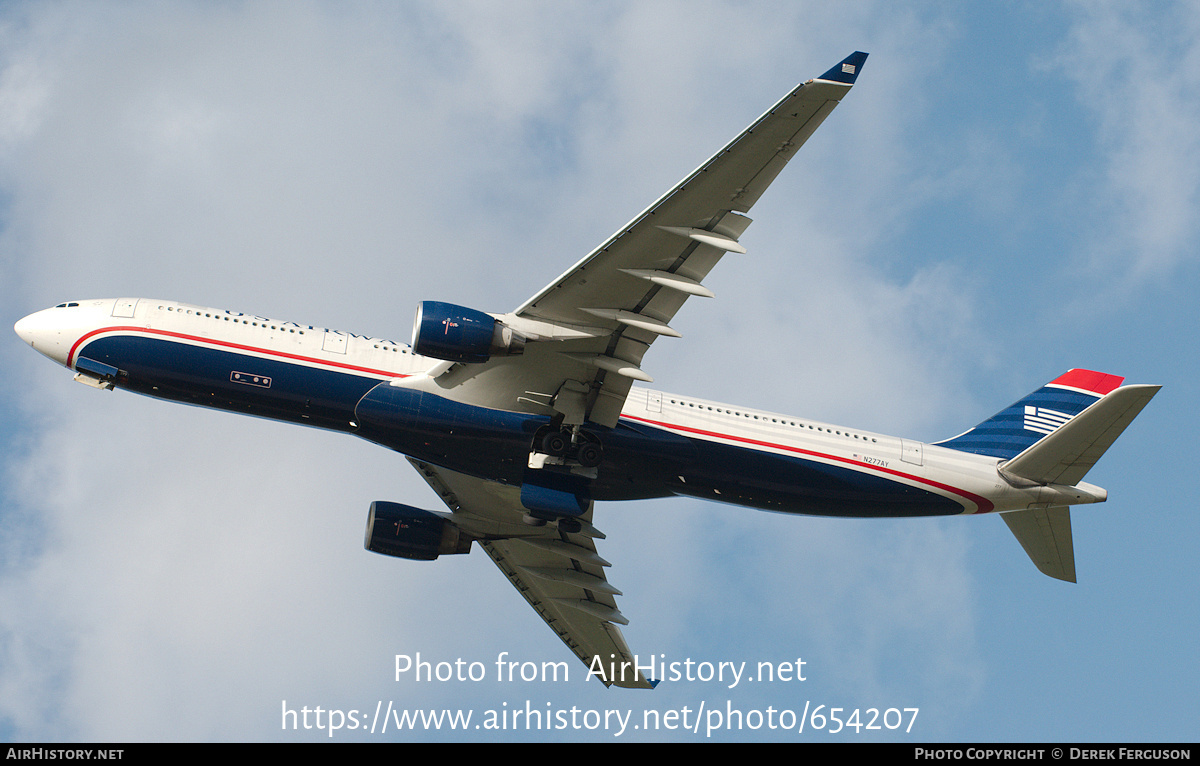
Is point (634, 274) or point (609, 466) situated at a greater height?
point (634, 274)

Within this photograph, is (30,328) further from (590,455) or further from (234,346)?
(590,455)

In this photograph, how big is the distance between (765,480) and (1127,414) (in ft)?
34.6

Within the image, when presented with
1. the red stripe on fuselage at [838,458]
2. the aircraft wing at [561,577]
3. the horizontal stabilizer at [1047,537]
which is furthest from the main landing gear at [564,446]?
the horizontal stabilizer at [1047,537]

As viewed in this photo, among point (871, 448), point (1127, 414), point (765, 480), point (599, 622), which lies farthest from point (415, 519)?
point (1127, 414)

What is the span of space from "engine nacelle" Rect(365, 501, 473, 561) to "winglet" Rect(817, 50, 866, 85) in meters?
22.3

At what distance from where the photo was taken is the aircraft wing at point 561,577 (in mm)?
40344

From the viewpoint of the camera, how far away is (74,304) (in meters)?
33.5

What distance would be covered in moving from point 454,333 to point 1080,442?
19004mm

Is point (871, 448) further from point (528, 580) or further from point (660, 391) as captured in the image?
point (528, 580)

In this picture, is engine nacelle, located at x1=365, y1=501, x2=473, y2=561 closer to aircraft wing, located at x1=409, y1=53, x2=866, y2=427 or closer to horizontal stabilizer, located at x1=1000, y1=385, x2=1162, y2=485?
aircraft wing, located at x1=409, y1=53, x2=866, y2=427

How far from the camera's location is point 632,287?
95.2ft

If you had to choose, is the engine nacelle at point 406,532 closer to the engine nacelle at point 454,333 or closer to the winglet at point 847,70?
the engine nacelle at point 454,333

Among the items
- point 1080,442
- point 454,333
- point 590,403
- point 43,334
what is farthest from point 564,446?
point 43,334

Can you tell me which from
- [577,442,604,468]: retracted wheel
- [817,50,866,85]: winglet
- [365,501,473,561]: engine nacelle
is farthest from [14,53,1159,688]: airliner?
[365,501,473,561]: engine nacelle
